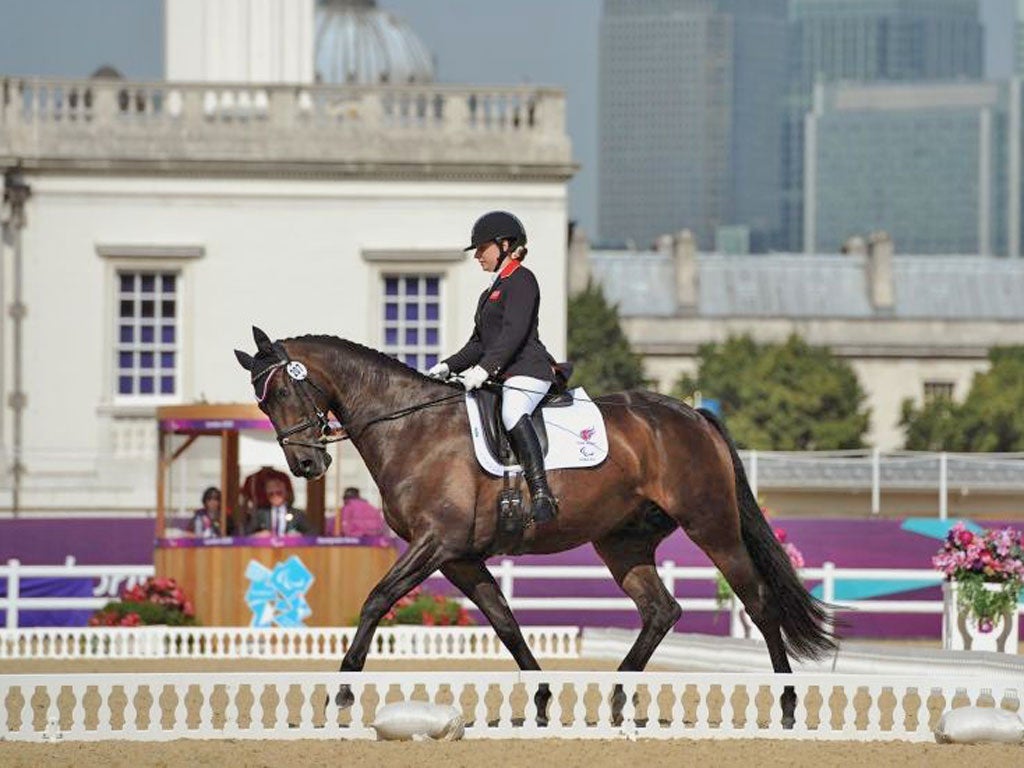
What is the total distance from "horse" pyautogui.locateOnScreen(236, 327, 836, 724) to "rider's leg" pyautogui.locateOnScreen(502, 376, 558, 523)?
0.15 meters

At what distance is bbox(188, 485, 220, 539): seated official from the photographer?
24828 millimetres

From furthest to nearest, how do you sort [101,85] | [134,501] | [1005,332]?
[1005,332] < [101,85] < [134,501]

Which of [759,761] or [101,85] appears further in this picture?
[101,85]

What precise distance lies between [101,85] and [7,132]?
5.42 feet

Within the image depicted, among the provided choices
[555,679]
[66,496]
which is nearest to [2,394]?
[66,496]

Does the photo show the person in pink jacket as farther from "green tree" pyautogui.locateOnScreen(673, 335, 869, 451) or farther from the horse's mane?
"green tree" pyautogui.locateOnScreen(673, 335, 869, 451)

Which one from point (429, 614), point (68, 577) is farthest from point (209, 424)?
point (68, 577)

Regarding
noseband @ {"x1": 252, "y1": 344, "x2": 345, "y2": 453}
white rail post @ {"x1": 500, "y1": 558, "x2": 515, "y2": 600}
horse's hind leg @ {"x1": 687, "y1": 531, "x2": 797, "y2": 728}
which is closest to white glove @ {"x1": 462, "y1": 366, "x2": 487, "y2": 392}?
noseband @ {"x1": 252, "y1": 344, "x2": 345, "y2": 453}

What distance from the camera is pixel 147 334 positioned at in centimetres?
3819

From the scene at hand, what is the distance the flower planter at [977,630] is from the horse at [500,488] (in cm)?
598

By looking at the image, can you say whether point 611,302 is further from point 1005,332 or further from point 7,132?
point 7,132

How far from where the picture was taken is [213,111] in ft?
131

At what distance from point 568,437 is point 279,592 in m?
10.8

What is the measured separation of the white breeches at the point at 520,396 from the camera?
46.5 ft
